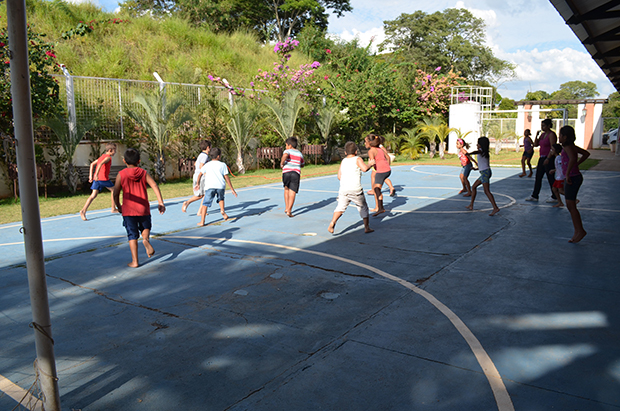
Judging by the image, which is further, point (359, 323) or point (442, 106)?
point (442, 106)

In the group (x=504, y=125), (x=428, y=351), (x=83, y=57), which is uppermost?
(x=83, y=57)

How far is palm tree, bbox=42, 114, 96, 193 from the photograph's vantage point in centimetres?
1444

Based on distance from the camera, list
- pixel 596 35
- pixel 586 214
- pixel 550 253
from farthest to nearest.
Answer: pixel 586 214 < pixel 596 35 < pixel 550 253

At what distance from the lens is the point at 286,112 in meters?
21.8

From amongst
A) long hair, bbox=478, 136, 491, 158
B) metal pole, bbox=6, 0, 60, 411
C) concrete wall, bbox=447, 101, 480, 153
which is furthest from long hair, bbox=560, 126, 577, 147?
concrete wall, bbox=447, 101, 480, 153

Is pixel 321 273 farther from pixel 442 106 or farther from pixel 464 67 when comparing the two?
pixel 464 67

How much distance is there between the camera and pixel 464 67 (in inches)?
1812

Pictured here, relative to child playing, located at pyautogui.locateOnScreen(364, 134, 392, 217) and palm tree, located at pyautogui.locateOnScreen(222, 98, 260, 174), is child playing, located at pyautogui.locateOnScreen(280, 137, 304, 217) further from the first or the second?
palm tree, located at pyautogui.locateOnScreen(222, 98, 260, 174)

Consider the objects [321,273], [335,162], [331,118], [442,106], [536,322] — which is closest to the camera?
[536,322]

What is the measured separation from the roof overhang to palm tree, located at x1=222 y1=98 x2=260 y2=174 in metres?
12.6

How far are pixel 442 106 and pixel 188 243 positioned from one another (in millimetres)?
25588

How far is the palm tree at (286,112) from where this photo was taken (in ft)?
71.0

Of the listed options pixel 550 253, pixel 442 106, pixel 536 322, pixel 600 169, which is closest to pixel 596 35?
pixel 550 253

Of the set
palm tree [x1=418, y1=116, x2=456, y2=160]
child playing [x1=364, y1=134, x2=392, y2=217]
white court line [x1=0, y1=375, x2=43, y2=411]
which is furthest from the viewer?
palm tree [x1=418, y1=116, x2=456, y2=160]
